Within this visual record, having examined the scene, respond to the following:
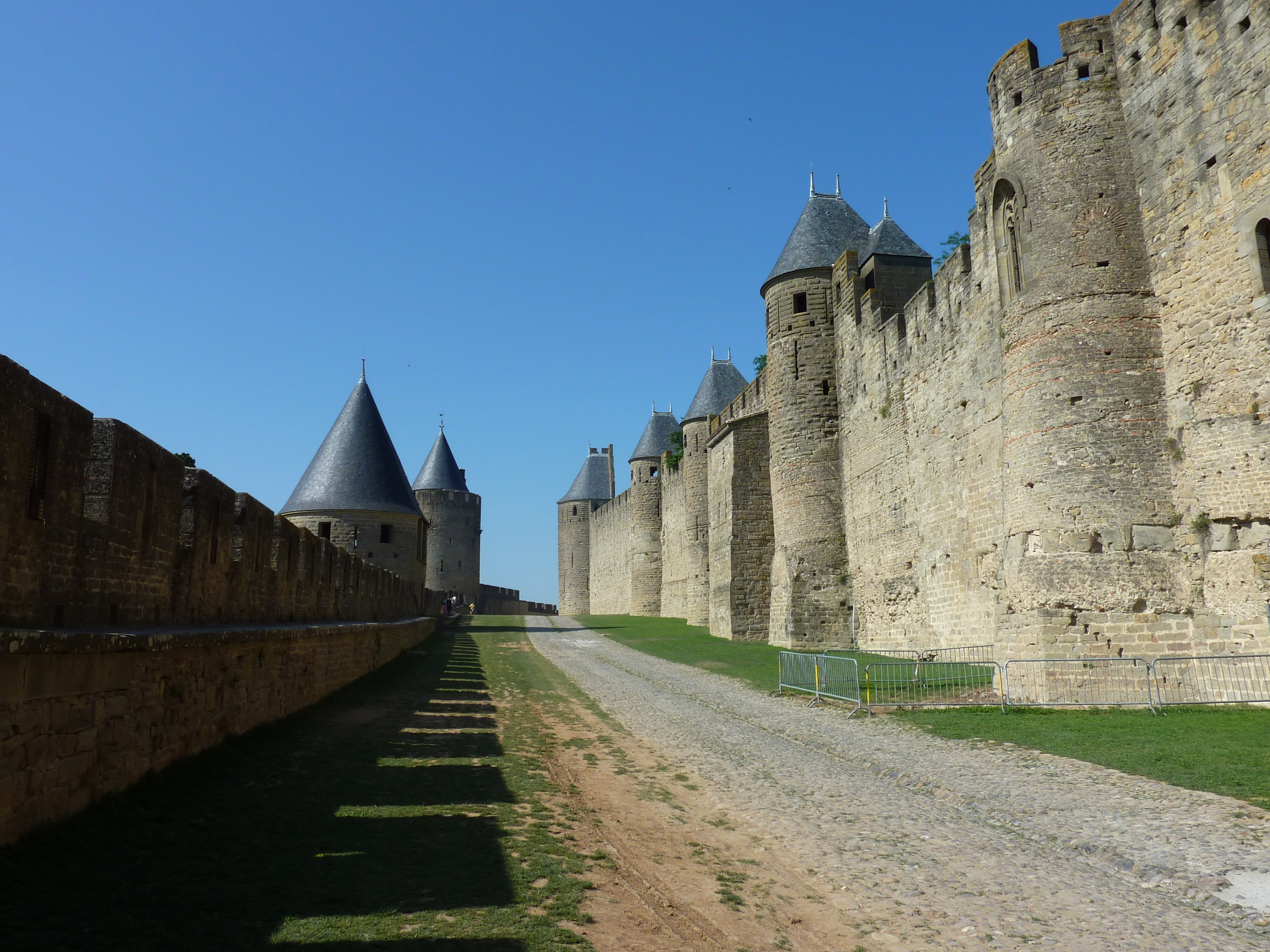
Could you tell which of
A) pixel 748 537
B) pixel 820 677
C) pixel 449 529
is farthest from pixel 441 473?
pixel 820 677

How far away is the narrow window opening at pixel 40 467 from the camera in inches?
211

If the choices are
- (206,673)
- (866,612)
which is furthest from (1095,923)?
(866,612)

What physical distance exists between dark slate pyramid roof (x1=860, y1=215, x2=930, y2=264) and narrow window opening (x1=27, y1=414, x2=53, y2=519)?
1904cm

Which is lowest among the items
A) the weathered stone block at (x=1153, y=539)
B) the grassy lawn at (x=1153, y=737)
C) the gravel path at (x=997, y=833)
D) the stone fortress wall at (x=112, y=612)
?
the gravel path at (x=997, y=833)

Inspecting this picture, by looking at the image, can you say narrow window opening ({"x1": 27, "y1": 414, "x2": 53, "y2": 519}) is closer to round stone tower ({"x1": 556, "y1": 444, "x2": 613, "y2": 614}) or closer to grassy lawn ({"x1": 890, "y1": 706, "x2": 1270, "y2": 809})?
grassy lawn ({"x1": 890, "y1": 706, "x2": 1270, "y2": 809})

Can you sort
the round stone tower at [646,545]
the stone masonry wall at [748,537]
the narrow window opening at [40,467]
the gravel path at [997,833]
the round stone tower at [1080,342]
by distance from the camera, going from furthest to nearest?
the round stone tower at [646,545]
the stone masonry wall at [748,537]
the round stone tower at [1080,342]
the narrow window opening at [40,467]
the gravel path at [997,833]

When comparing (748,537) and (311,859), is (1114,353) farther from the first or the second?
(748,537)

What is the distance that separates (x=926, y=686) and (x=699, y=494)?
2137 centimetres

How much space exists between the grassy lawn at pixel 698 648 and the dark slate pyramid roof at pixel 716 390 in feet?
28.1

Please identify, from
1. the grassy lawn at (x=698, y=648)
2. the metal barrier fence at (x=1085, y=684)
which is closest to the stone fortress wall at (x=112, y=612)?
the grassy lawn at (x=698, y=648)

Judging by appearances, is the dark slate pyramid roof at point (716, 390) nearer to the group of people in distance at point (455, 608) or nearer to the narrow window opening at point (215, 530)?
the group of people in distance at point (455, 608)

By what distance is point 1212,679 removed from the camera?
33.4ft

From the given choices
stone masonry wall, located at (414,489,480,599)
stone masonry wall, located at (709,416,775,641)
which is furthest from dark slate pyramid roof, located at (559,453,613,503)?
stone masonry wall, located at (709,416,775,641)

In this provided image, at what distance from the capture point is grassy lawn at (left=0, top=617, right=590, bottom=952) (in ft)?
12.0
